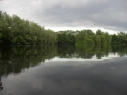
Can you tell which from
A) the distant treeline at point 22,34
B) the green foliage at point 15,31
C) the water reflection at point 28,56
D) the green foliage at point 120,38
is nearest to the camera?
the water reflection at point 28,56

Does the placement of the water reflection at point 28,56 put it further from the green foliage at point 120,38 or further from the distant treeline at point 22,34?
the green foliage at point 120,38

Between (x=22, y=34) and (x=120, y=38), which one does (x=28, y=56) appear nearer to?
(x=22, y=34)

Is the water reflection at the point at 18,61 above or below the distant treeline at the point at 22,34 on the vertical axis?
below

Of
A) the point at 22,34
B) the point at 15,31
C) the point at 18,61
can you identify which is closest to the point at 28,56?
the point at 18,61

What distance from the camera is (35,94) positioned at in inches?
338

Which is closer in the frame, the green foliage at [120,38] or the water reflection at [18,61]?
the water reflection at [18,61]

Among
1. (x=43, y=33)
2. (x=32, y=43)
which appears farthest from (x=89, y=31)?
(x=32, y=43)

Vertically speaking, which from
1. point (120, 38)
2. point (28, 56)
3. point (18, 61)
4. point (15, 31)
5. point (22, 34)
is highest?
point (120, 38)

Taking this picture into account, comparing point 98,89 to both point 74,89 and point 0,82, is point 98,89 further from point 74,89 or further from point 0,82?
point 0,82

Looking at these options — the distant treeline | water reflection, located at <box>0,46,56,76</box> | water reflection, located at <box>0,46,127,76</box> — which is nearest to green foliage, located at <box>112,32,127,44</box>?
the distant treeline

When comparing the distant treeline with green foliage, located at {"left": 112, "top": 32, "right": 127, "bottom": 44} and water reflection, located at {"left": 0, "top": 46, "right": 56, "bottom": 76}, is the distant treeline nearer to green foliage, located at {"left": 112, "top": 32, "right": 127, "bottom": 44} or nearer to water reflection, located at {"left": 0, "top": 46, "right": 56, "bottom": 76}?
water reflection, located at {"left": 0, "top": 46, "right": 56, "bottom": 76}

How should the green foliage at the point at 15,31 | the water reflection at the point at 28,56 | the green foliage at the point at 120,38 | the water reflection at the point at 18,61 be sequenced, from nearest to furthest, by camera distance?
the water reflection at the point at 18,61
the water reflection at the point at 28,56
the green foliage at the point at 15,31
the green foliage at the point at 120,38

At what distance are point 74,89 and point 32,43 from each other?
279 feet

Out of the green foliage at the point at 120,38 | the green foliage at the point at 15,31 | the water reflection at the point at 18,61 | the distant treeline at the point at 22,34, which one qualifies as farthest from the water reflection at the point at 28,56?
the green foliage at the point at 120,38
